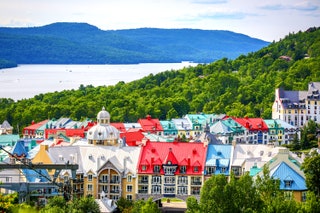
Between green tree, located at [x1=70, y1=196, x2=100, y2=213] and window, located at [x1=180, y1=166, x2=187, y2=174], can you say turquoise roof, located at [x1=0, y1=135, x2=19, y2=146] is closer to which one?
window, located at [x1=180, y1=166, x2=187, y2=174]

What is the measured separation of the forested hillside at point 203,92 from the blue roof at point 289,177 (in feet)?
161

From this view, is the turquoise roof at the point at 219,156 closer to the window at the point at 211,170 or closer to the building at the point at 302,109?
the window at the point at 211,170

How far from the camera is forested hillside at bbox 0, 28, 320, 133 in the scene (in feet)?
332

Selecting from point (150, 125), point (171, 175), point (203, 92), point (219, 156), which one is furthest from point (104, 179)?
point (203, 92)

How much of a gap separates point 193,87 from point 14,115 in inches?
1205

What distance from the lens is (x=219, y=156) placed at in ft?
165

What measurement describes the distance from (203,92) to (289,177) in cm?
7082

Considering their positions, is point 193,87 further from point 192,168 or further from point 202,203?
point 202,203

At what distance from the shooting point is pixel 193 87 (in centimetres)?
12062

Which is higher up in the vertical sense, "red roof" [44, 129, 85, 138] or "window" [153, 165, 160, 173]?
"red roof" [44, 129, 85, 138]

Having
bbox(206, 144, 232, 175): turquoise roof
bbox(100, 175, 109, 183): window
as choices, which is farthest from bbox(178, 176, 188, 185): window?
bbox(100, 175, 109, 183): window

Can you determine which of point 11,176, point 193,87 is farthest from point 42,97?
point 11,176

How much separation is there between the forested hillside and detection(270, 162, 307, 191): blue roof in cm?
4898

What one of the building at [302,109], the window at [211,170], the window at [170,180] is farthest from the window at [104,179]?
the building at [302,109]
